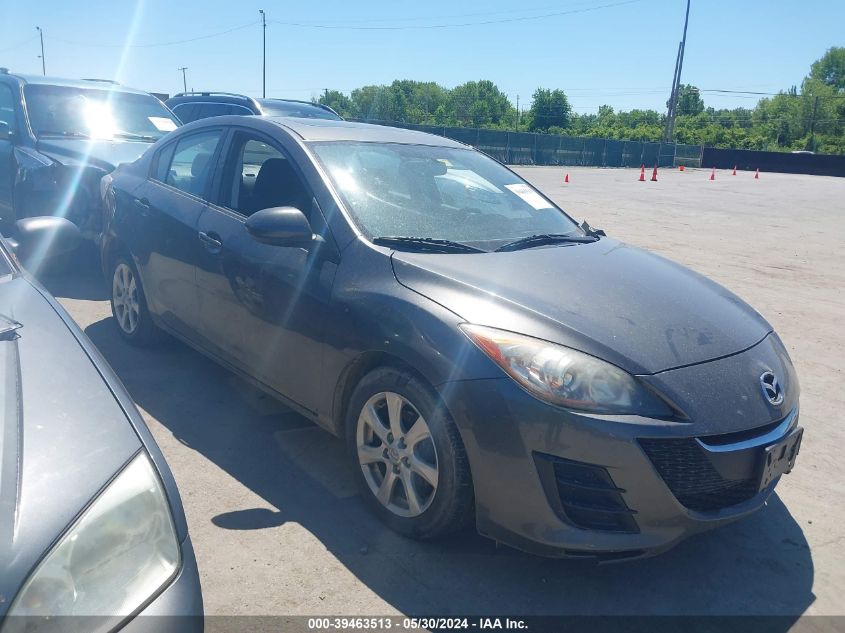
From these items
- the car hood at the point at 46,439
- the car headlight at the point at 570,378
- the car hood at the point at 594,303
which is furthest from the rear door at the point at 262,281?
the car hood at the point at 46,439

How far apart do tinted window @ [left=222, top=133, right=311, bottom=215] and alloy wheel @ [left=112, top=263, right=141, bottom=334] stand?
127cm

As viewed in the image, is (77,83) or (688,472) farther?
(77,83)

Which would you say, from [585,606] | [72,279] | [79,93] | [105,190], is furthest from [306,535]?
[79,93]

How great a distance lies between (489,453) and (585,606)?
2.21 feet

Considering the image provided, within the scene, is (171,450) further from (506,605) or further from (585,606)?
(585,606)

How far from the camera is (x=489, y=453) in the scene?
97.9 inches

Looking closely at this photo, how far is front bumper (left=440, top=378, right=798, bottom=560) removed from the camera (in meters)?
2.37

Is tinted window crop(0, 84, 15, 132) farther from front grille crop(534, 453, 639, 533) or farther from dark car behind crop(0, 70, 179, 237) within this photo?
front grille crop(534, 453, 639, 533)

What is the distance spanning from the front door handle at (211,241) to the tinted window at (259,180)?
0.62 ft

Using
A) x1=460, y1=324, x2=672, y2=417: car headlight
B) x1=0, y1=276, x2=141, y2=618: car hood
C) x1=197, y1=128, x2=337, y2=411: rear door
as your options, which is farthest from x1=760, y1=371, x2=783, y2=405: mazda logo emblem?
x1=0, y1=276, x2=141, y2=618: car hood

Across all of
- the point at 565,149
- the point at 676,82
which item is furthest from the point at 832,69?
the point at 565,149

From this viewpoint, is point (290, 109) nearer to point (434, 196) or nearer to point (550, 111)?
point (434, 196)

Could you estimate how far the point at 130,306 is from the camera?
488 cm

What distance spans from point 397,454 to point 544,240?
54.9 inches
